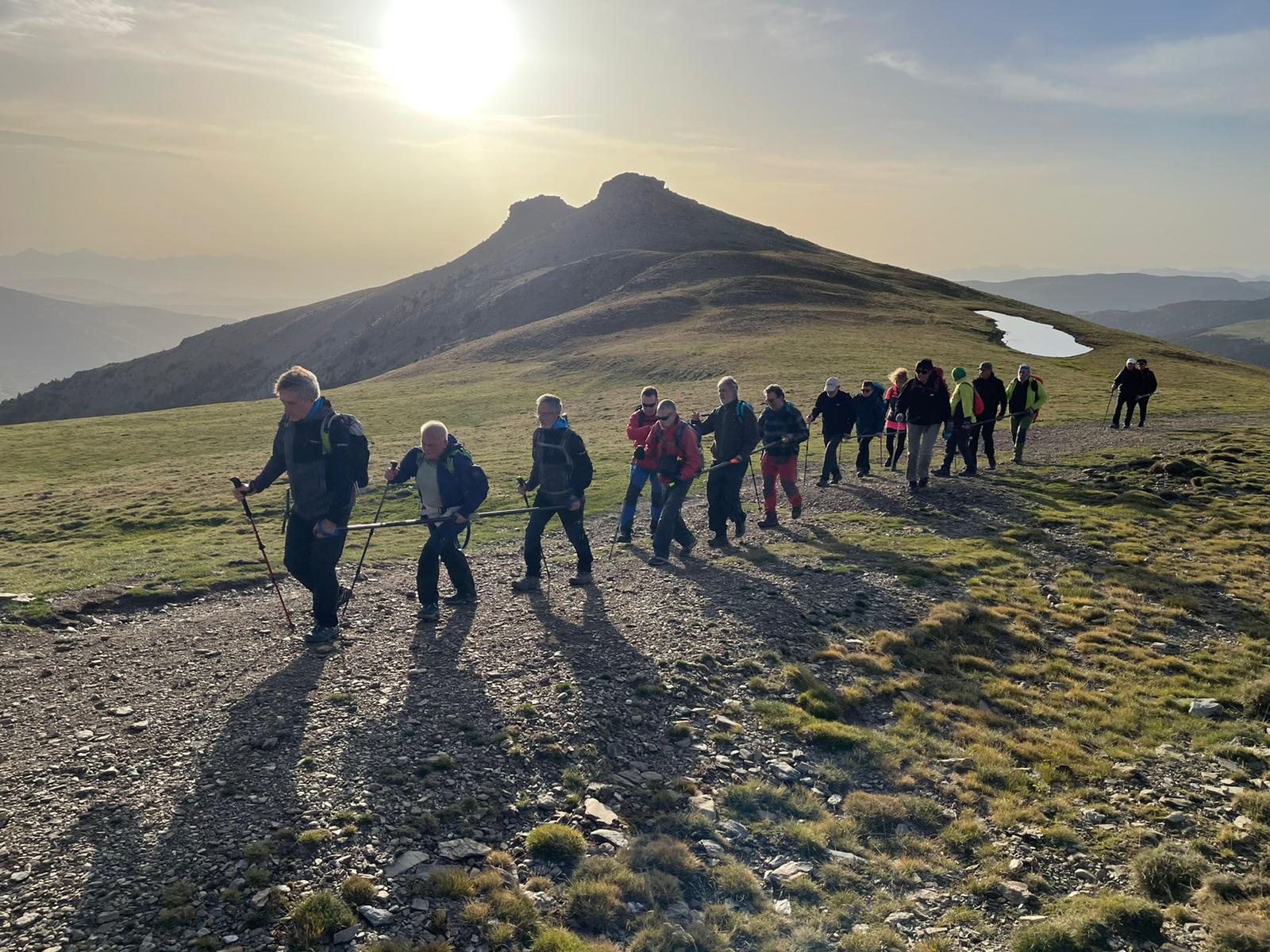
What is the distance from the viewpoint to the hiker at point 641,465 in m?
17.4

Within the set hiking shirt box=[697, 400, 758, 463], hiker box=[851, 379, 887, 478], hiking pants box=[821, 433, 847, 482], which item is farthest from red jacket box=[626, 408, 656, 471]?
hiker box=[851, 379, 887, 478]

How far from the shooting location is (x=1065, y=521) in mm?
19766

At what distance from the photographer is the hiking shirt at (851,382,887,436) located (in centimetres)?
2498

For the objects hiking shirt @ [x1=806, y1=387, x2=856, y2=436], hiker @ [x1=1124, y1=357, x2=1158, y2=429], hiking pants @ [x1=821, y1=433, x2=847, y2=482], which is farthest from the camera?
hiker @ [x1=1124, y1=357, x2=1158, y2=429]

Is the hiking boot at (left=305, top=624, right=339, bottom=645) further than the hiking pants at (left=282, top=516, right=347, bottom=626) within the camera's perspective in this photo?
Yes

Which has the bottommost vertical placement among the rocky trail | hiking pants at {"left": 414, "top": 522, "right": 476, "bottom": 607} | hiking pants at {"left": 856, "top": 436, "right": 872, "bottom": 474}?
the rocky trail

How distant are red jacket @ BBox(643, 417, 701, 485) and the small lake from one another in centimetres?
6559

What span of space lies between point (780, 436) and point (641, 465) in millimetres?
3657

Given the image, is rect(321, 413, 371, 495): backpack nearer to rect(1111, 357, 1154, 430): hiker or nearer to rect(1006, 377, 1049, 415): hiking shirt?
rect(1006, 377, 1049, 415): hiking shirt

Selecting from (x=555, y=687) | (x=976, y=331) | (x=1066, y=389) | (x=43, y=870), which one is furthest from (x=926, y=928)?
(x=976, y=331)

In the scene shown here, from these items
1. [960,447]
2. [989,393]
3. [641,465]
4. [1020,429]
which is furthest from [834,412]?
[1020,429]

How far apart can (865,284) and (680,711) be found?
108m

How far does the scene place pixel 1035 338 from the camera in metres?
81.2

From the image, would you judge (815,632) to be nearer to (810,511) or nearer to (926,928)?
(926,928)
